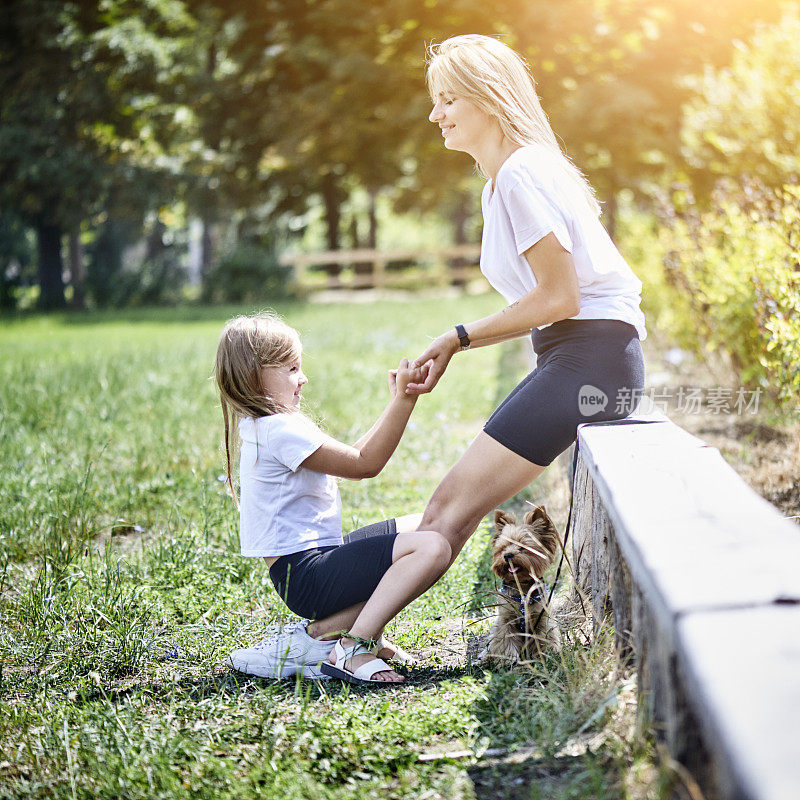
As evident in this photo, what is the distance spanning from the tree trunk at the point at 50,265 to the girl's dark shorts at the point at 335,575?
22.5 metres

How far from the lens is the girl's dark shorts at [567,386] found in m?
3.24

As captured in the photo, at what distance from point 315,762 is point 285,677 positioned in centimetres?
70

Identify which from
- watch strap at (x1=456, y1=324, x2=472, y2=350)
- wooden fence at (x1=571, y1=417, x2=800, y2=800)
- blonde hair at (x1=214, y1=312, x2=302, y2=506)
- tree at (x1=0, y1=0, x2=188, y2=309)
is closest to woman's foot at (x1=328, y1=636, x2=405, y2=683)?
wooden fence at (x1=571, y1=417, x2=800, y2=800)

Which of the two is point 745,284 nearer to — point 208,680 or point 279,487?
point 279,487

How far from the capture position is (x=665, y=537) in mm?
2227

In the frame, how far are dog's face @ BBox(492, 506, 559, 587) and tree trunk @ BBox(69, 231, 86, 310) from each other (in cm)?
2293

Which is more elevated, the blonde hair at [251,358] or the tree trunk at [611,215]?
the tree trunk at [611,215]

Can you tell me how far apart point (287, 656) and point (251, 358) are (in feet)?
3.49

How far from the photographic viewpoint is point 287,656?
127 inches

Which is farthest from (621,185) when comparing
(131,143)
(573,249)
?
(573,249)

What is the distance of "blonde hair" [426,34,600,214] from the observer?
3289 millimetres

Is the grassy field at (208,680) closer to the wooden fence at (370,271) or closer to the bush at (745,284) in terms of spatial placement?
the bush at (745,284)

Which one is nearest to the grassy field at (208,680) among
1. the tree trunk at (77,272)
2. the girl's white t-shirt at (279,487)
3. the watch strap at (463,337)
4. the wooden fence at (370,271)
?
the girl's white t-shirt at (279,487)

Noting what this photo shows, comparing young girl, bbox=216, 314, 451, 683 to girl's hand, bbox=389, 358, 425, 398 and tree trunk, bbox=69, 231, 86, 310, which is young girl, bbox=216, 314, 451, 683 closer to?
girl's hand, bbox=389, 358, 425, 398
